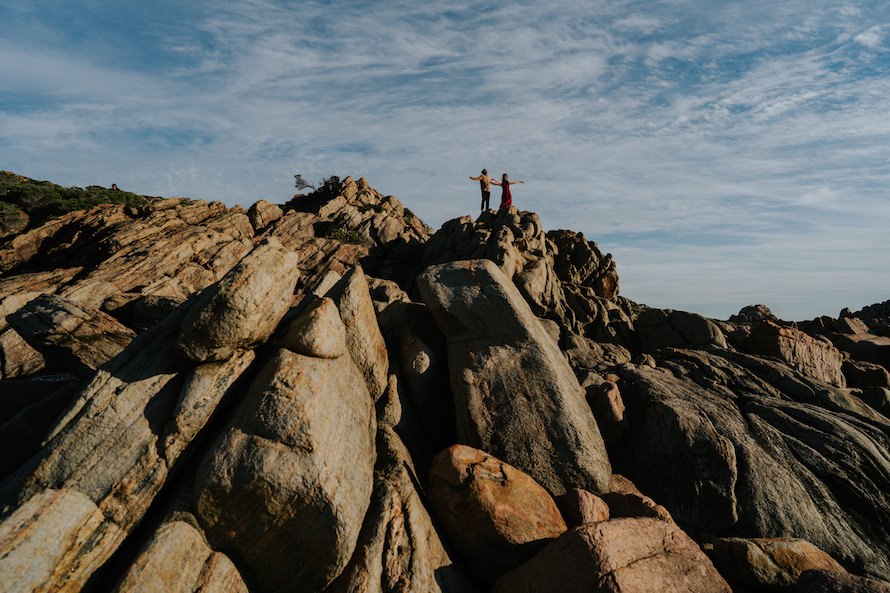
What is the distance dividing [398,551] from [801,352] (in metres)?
35.0

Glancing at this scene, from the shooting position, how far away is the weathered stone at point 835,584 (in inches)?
528

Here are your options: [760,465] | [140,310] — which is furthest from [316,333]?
[760,465]

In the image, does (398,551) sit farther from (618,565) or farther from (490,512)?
(618,565)

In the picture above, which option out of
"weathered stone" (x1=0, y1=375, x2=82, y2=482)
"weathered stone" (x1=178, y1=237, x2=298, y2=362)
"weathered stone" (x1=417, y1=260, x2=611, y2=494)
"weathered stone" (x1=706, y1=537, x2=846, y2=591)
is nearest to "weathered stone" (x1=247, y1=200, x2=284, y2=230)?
"weathered stone" (x1=417, y1=260, x2=611, y2=494)

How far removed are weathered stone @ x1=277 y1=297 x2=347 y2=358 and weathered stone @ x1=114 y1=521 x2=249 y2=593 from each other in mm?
5857

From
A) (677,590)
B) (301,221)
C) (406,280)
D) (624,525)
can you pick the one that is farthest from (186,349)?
(301,221)

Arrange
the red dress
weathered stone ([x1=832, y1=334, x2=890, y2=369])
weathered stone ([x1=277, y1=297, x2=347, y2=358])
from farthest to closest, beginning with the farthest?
the red dress
weathered stone ([x1=832, y1=334, x2=890, y2=369])
weathered stone ([x1=277, y1=297, x2=347, y2=358])

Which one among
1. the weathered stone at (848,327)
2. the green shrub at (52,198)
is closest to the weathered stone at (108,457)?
the green shrub at (52,198)

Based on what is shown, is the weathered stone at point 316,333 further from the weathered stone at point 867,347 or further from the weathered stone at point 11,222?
the weathered stone at point 11,222

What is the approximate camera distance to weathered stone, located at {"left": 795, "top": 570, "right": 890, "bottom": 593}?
13406 millimetres

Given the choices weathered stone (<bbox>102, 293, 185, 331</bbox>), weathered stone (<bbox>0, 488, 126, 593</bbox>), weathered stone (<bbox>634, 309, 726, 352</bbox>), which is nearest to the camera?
weathered stone (<bbox>0, 488, 126, 593</bbox>)

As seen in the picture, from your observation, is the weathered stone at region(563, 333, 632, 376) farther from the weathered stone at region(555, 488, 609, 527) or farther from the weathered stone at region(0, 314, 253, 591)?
the weathered stone at region(0, 314, 253, 591)

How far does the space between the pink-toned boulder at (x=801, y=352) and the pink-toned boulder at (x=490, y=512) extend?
90.3 feet

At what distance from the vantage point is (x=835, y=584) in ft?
44.9
